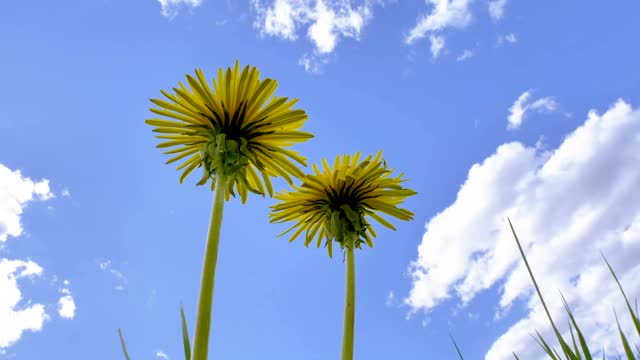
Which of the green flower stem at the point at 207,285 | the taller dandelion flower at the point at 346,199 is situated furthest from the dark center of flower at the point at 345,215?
the green flower stem at the point at 207,285

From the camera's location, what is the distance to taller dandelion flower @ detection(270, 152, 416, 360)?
3209 mm

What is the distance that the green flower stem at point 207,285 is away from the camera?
1891mm

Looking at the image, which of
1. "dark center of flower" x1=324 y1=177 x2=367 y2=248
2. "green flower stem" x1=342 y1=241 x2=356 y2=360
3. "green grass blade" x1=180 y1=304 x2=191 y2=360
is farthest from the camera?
"dark center of flower" x1=324 y1=177 x2=367 y2=248

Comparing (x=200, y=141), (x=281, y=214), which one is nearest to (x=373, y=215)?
(x=281, y=214)

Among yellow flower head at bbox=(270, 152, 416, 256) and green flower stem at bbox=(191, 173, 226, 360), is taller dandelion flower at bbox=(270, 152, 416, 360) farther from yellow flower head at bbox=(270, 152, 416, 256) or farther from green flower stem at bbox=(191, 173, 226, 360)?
green flower stem at bbox=(191, 173, 226, 360)

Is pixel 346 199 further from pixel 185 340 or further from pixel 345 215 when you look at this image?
pixel 185 340

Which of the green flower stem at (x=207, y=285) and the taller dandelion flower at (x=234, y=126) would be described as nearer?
the green flower stem at (x=207, y=285)

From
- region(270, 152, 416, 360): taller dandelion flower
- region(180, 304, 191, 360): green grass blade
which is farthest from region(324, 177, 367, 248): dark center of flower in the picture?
region(180, 304, 191, 360): green grass blade

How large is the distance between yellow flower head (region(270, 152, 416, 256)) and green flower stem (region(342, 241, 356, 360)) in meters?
0.23

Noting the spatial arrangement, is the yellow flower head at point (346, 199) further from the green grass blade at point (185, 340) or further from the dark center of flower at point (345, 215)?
the green grass blade at point (185, 340)

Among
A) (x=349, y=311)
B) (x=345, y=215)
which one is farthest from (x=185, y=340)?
(x=345, y=215)

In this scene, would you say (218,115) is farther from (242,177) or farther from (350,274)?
(350,274)

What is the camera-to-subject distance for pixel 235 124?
107 inches

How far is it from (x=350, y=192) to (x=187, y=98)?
1195mm
